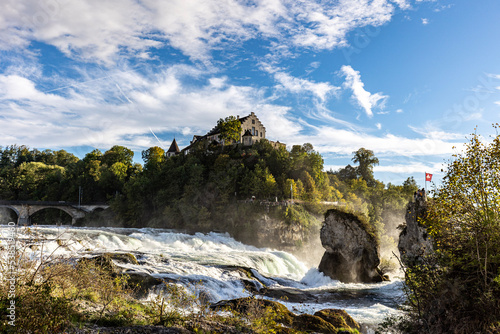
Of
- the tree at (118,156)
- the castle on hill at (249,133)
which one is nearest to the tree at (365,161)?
the castle on hill at (249,133)

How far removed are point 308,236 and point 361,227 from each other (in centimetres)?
1866

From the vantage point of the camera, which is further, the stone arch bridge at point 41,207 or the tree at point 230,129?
the tree at point 230,129

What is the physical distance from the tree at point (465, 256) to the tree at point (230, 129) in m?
53.5

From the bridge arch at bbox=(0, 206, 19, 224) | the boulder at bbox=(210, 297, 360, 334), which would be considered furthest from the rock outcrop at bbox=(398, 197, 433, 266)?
the bridge arch at bbox=(0, 206, 19, 224)

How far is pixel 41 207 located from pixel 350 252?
5761cm

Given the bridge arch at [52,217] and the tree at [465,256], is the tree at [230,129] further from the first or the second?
the tree at [465,256]

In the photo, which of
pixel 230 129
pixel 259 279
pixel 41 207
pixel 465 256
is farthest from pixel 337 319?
pixel 41 207

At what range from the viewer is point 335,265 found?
23984mm

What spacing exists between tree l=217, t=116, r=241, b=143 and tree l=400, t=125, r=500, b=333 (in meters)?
53.5

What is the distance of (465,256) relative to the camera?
7.41 meters

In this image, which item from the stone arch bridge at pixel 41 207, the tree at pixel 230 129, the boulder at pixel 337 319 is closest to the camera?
the boulder at pixel 337 319

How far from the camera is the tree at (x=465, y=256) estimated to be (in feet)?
23.0

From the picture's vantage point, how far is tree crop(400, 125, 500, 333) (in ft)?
23.0

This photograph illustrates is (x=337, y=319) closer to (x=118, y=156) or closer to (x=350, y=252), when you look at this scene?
(x=350, y=252)
